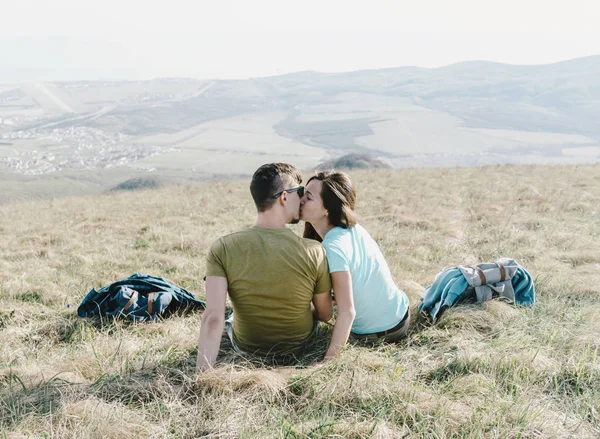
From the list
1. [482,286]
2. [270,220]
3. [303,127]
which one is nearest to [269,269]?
[270,220]

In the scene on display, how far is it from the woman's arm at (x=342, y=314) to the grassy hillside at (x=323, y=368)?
0.14 m

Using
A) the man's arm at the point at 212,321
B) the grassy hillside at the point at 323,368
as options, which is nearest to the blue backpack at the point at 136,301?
the grassy hillside at the point at 323,368

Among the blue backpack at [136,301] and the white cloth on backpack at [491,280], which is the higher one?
the white cloth on backpack at [491,280]

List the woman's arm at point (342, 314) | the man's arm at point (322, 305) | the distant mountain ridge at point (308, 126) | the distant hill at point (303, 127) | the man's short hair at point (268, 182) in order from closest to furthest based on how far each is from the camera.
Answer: the man's short hair at point (268, 182)
the woman's arm at point (342, 314)
the man's arm at point (322, 305)
the distant hill at point (303, 127)
the distant mountain ridge at point (308, 126)

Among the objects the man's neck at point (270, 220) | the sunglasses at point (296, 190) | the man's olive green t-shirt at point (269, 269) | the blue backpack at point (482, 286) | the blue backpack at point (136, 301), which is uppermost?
the sunglasses at point (296, 190)

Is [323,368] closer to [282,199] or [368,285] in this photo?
[368,285]

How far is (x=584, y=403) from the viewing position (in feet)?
8.59

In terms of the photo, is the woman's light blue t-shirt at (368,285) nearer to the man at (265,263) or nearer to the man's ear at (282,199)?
the man at (265,263)

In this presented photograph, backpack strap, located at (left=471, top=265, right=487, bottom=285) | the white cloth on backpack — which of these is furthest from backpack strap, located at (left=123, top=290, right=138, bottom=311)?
backpack strap, located at (left=471, top=265, right=487, bottom=285)

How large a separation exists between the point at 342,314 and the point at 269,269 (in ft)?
2.11

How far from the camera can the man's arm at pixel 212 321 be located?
304 cm

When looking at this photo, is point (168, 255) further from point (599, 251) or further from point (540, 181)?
point (540, 181)

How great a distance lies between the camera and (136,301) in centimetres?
457

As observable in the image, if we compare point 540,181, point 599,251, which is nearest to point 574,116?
point 540,181
